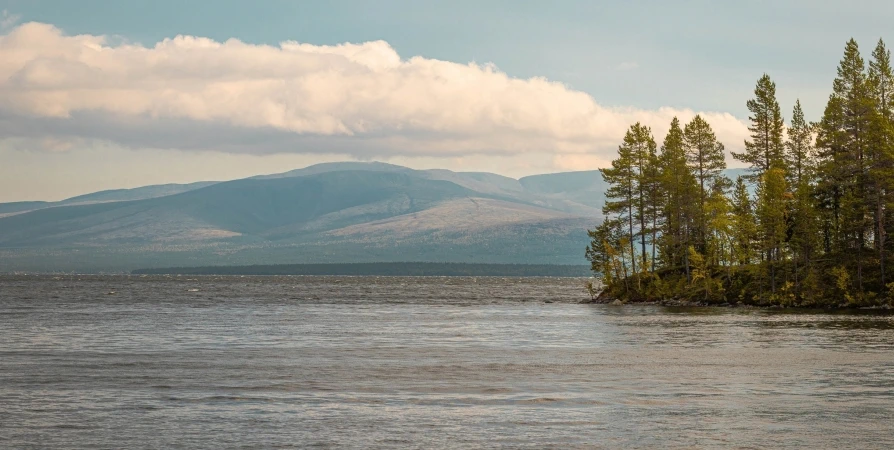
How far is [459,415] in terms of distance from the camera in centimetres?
3152

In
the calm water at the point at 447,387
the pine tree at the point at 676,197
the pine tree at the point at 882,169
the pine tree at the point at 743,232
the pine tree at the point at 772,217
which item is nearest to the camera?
the calm water at the point at 447,387

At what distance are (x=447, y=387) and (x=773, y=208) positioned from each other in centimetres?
8058

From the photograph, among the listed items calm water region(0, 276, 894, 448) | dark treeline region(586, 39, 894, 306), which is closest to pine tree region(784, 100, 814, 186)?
dark treeline region(586, 39, 894, 306)

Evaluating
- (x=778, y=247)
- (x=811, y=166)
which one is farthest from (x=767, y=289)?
(x=811, y=166)

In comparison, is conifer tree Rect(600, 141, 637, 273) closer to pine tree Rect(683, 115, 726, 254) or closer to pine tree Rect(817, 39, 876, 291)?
pine tree Rect(683, 115, 726, 254)

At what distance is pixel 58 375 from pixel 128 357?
898 centimetres

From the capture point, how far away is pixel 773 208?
10956 cm

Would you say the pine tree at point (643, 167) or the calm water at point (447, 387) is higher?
the pine tree at point (643, 167)

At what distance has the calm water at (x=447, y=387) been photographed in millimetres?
28031

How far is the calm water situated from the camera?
1104 inches

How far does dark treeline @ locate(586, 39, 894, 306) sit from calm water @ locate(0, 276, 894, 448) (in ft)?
97.0

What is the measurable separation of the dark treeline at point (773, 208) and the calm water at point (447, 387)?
1164 inches

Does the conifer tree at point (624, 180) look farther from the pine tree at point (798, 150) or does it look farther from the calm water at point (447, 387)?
the calm water at point (447, 387)

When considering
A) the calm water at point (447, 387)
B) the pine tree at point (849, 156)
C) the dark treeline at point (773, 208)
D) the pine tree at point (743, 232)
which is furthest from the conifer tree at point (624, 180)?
the calm water at point (447, 387)
